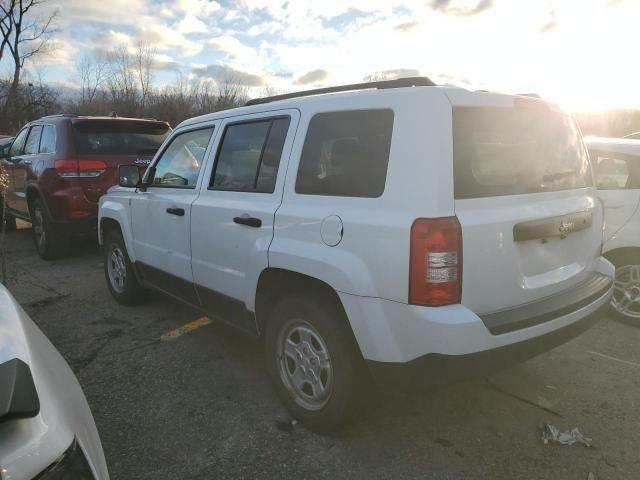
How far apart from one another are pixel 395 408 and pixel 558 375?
1.32 meters

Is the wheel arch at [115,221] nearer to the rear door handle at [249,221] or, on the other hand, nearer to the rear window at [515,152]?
the rear door handle at [249,221]

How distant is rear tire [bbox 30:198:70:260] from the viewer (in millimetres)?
6551

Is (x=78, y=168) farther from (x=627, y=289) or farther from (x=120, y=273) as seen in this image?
(x=627, y=289)

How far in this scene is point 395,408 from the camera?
3059mm

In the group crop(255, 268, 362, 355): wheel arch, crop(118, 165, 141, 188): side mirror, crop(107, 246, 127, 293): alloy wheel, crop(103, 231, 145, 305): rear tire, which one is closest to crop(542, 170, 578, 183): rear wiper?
crop(255, 268, 362, 355): wheel arch

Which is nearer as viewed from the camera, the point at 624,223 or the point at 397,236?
the point at 397,236

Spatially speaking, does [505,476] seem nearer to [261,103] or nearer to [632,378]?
[632,378]

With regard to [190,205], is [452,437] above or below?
below

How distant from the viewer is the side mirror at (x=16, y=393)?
1148 millimetres

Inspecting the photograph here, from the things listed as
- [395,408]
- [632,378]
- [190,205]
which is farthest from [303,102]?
[632,378]

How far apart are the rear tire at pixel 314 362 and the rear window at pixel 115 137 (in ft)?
15.2

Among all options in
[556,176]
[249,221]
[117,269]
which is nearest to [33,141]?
[117,269]

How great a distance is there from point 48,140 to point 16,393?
21.5ft

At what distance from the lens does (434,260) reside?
2.15 metres
